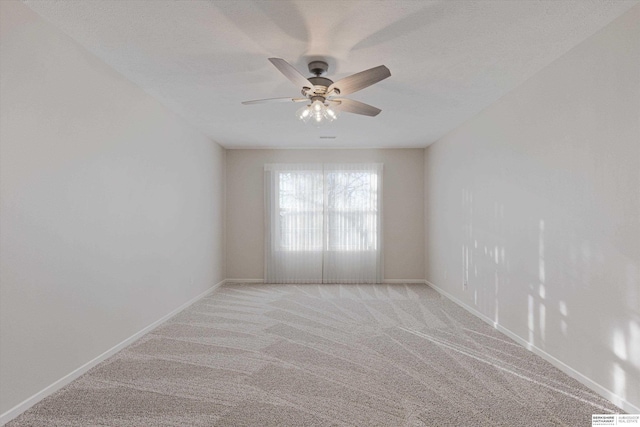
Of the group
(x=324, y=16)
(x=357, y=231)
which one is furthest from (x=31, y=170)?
(x=357, y=231)

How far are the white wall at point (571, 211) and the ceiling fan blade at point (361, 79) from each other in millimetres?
1481

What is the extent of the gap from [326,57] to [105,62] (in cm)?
185

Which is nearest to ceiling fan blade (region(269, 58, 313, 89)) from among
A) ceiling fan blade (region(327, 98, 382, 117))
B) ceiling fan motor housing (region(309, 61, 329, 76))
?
ceiling fan motor housing (region(309, 61, 329, 76))

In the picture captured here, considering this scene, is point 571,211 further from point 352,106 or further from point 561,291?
point 352,106

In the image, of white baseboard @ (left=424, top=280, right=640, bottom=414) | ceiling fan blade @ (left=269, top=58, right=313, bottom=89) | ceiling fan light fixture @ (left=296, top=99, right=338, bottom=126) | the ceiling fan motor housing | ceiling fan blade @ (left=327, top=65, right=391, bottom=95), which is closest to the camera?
white baseboard @ (left=424, top=280, right=640, bottom=414)

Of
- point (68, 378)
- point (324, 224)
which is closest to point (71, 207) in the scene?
point (68, 378)

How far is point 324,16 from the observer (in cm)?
226

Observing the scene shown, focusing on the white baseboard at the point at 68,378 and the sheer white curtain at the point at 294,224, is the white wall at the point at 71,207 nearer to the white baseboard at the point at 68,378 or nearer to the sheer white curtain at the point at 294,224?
the white baseboard at the point at 68,378

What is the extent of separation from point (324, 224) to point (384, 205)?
1161 millimetres

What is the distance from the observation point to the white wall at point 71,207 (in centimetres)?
209

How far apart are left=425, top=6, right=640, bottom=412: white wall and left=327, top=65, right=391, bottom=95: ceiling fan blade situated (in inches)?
58.3

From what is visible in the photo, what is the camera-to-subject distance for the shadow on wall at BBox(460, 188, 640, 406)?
7.24ft

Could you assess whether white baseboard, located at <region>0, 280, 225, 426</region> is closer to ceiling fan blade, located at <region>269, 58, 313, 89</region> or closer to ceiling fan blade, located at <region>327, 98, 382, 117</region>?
ceiling fan blade, located at <region>269, 58, 313, 89</region>

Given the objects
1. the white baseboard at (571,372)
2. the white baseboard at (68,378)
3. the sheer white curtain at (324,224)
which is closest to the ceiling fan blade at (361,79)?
the white baseboard at (571,372)
